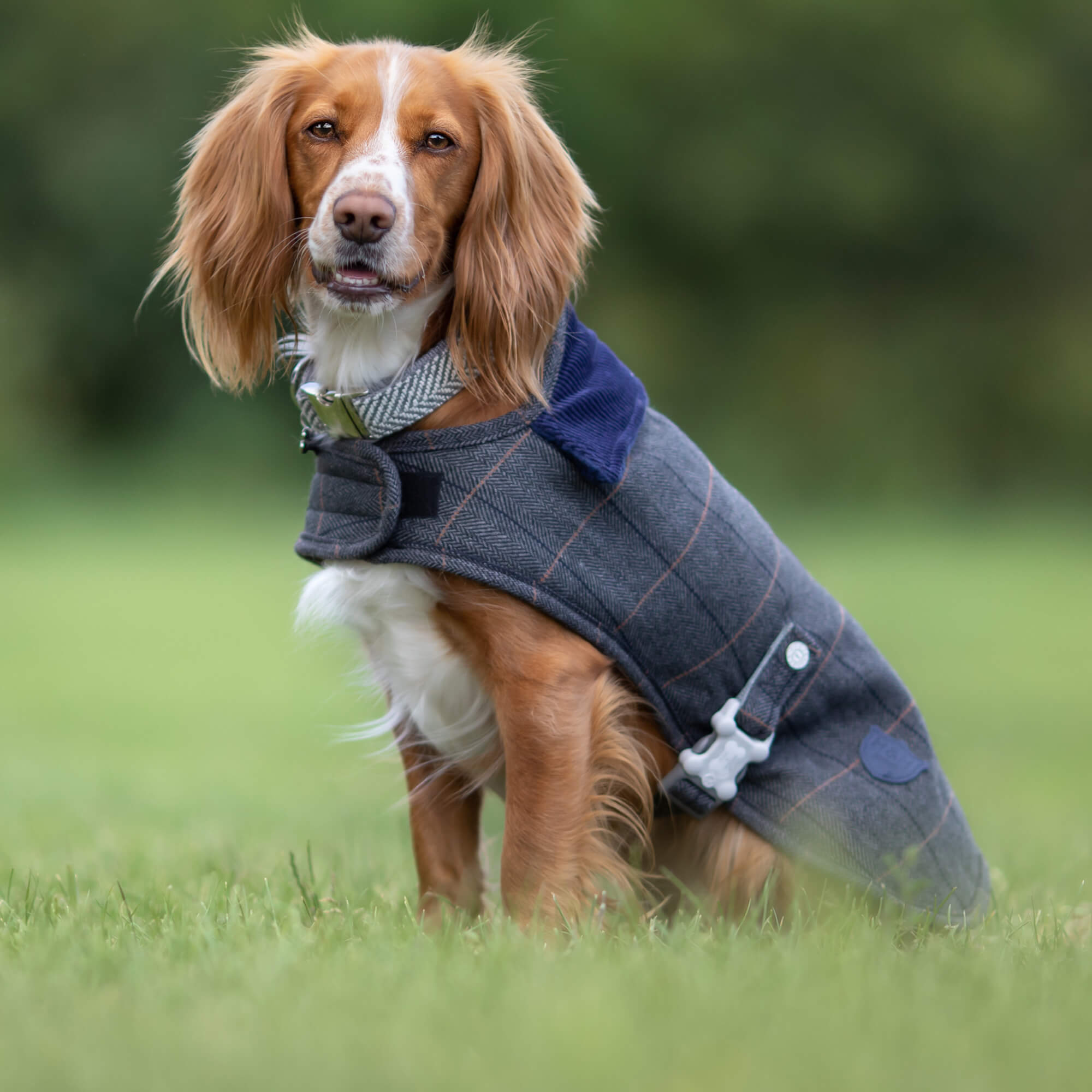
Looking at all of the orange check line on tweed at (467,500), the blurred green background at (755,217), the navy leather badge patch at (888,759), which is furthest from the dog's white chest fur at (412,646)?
the blurred green background at (755,217)

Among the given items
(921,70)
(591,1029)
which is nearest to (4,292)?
(921,70)

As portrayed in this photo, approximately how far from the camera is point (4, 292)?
19203 millimetres

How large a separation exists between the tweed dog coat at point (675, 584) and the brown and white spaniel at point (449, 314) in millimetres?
76

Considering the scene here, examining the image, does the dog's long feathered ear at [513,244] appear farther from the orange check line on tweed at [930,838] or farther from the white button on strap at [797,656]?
the orange check line on tweed at [930,838]

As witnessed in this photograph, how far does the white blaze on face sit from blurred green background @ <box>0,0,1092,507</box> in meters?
15.7

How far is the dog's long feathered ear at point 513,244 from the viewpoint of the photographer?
2.79 m

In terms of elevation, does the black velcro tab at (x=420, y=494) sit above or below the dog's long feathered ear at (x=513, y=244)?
below

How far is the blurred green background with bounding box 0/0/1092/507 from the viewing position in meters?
18.9

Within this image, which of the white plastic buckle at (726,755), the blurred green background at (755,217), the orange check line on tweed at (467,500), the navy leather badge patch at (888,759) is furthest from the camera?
the blurred green background at (755,217)

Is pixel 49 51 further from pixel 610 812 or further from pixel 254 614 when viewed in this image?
pixel 610 812

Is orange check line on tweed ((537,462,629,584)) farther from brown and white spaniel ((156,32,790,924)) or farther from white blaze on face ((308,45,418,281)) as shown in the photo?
white blaze on face ((308,45,418,281))

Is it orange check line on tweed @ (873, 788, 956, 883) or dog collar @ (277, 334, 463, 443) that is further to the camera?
orange check line on tweed @ (873, 788, 956, 883)

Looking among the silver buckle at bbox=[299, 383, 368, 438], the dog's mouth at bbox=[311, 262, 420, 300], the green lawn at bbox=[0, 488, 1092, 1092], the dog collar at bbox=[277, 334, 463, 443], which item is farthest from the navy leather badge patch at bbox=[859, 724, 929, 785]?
the dog's mouth at bbox=[311, 262, 420, 300]

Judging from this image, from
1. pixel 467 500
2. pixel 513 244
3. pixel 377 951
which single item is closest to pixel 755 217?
pixel 513 244
